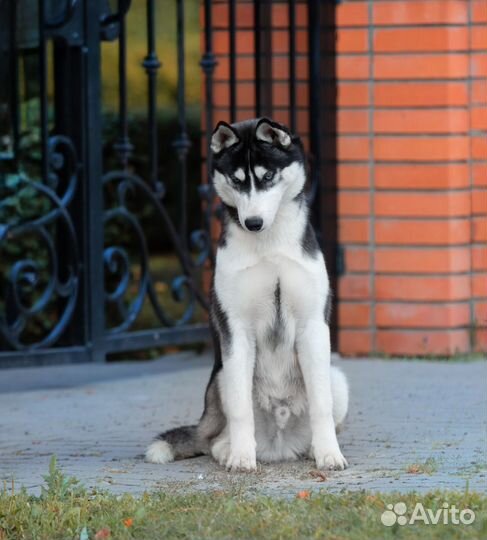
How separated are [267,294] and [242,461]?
611 mm

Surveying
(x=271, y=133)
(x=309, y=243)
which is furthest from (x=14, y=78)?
(x=309, y=243)

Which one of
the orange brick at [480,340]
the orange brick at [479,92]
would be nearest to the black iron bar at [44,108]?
the orange brick at [479,92]

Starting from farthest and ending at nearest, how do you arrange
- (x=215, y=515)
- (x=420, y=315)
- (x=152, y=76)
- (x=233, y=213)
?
1. (x=420, y=315)
2. (x=152, y=76)
3. (x=233, y=213)
4. (x=215, y=515)

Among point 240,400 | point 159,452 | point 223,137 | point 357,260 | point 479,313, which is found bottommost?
point 159,452

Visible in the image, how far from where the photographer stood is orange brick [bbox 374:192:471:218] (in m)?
7.38

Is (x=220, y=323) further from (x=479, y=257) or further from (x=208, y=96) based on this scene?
(x=479, y=257)

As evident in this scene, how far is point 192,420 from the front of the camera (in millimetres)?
5906

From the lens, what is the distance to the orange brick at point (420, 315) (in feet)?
24.4

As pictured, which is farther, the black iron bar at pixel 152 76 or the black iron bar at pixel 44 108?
the black iron bar at pixel 152 76

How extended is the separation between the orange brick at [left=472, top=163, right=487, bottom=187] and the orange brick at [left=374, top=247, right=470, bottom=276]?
0.40 meters

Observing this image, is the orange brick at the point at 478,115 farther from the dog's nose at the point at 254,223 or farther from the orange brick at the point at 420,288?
the dog's nose at the point at 254,223

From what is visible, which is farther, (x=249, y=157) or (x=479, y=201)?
(x=479, y=201)

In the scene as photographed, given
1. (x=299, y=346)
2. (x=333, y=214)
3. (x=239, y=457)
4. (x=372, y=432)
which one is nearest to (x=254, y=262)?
(x=299, y=346)

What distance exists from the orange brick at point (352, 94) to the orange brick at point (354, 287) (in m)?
0.99
